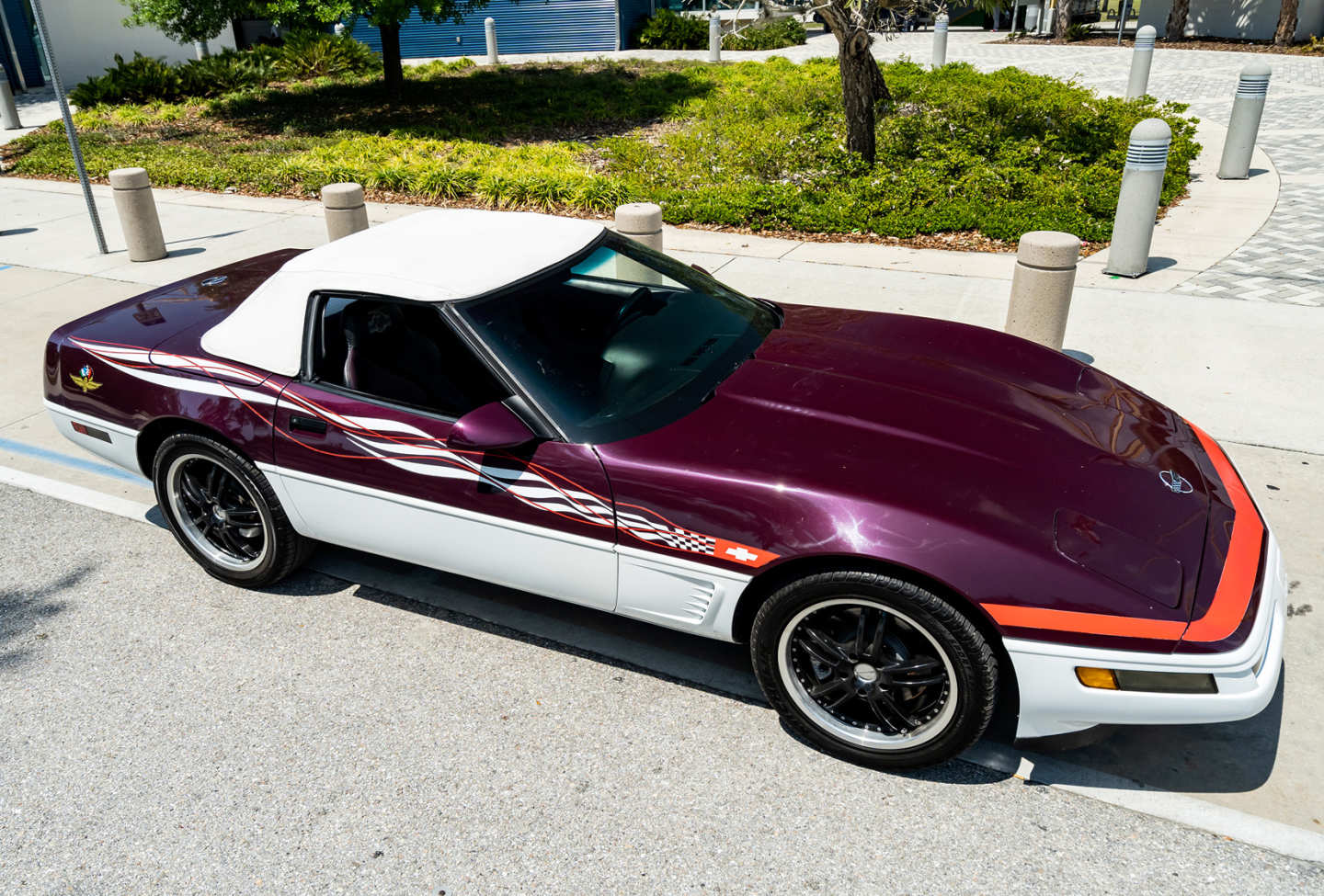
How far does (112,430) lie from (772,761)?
3.26 m

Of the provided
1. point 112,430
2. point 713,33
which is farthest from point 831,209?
point 713,33

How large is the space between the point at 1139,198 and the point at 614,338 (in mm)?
5684

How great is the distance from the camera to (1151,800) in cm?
313

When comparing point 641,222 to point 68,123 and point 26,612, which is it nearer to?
point 26,612

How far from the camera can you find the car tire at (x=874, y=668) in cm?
297

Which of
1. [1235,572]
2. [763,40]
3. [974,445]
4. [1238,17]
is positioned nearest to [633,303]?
[974,445]

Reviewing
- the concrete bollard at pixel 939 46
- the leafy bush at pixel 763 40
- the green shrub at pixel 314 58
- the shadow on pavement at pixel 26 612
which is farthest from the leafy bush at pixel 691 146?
the shadow on pavement at pixel 26 612

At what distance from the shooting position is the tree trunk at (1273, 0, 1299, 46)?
23.7m

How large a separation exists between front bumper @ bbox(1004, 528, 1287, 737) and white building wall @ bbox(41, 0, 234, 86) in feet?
94.5

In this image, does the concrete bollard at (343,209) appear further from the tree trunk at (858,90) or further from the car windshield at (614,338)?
the tree trunk at (858,90)

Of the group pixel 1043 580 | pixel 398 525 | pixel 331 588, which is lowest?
pixel 331 588

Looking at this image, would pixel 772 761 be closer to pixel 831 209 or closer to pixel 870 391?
pixel 870 391

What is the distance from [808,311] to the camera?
475cm

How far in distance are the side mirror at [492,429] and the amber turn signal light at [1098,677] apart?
1.87 metres
